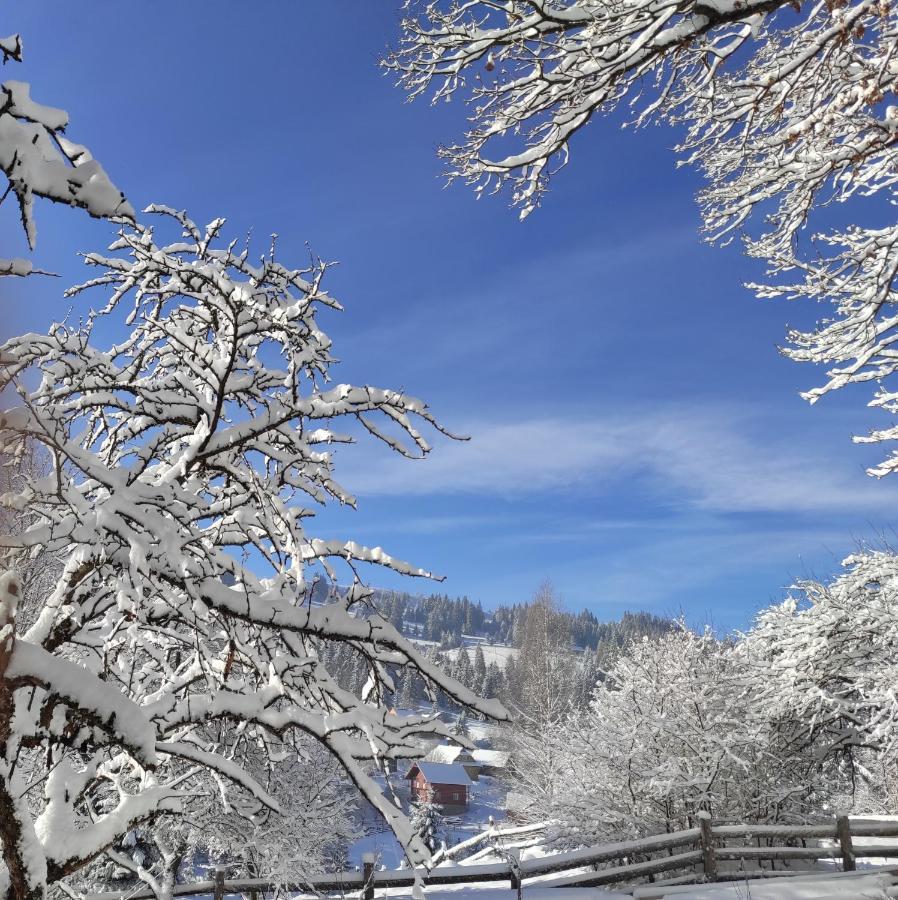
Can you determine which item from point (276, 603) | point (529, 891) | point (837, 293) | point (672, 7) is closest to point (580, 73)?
point (672, 7)

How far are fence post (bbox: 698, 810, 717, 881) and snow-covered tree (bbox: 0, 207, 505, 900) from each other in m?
7.98

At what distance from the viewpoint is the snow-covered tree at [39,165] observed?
162 centimetres

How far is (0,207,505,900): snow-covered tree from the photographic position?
8.92ft

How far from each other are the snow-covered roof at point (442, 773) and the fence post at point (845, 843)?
55.6 meters

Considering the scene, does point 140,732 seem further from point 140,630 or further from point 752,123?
point 752,123

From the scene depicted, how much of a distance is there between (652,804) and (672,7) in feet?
44.3

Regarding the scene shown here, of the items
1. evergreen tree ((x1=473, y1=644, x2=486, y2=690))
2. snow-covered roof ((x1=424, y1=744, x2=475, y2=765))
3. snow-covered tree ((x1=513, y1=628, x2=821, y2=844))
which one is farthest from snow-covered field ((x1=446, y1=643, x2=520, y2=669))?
snow-covered tree ((x1=513, y1=628, x2=821, y2=844))

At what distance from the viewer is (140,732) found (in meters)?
2.71

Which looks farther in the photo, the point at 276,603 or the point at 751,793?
the point at 751,793

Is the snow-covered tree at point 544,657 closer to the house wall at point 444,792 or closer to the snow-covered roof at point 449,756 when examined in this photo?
the house wall at point 444,792

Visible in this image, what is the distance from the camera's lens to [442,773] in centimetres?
6184

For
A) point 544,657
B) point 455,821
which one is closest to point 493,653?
point 455,821

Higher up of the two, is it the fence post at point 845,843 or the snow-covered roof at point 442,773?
the fence post at point 845,843

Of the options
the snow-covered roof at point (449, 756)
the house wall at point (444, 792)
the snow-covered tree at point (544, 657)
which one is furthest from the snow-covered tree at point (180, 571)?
the snow-covered roof at point (449, 756)
